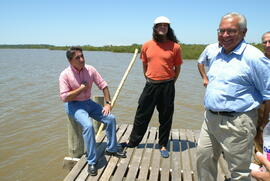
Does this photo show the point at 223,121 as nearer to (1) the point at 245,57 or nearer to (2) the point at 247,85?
(2) the point at 247,85

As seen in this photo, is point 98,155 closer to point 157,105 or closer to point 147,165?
point 147,165

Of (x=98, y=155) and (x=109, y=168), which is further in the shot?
(x=98, y=155)

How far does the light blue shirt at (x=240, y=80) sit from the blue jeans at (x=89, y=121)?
6.07 feet

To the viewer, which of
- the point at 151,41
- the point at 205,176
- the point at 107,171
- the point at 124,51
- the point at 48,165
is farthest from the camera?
the point at 124,51

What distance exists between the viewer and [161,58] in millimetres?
4012

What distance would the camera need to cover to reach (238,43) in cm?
252

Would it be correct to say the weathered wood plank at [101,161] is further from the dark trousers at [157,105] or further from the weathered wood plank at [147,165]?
the dark trousers at [157,105]

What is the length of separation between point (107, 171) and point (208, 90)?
1.87m

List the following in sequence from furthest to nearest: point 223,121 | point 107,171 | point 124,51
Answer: point 124,51, point 107,171, point 223,121

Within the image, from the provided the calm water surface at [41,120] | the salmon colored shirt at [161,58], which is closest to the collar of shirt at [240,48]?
the salmon colored shirt at [161,58]

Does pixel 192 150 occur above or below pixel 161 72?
below

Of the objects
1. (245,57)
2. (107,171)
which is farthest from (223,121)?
(107,171)

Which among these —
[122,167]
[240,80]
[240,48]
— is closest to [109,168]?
[122,167]

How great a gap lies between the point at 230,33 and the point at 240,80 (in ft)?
1.39
